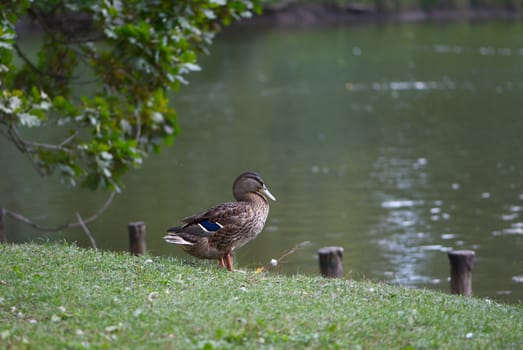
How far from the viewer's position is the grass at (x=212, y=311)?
25.0 feet

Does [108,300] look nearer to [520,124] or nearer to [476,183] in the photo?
[476,183]

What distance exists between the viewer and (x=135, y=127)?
15.8 m

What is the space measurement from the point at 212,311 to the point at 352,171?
1807cm

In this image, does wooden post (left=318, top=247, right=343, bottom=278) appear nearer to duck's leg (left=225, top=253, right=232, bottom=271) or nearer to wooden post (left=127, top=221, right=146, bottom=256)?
wooden post (left=127, top=221, right=146, bottom=256)

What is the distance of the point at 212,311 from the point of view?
8305 mm

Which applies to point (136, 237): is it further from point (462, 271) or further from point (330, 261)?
point (462, 271)

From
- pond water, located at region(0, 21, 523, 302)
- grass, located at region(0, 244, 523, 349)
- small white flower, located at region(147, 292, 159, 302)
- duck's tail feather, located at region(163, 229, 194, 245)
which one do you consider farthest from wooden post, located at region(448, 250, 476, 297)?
small white flower, located at region(147, 292, 159, 302)

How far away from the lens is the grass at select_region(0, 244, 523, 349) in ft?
25.0

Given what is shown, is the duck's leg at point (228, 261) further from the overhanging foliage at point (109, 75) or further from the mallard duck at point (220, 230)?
the overhanging foliage at point (109, 75)

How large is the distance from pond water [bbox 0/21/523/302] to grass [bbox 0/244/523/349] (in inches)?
145

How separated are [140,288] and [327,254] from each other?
5237 mm

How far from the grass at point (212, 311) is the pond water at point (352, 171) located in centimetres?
369

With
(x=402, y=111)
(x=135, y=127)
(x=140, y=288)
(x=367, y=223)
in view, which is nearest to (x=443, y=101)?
(x=402, y=111)

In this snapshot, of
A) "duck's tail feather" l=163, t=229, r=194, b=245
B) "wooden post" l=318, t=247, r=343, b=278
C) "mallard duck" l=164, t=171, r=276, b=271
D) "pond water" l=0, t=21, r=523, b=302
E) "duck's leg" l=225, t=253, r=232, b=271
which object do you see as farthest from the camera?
"pond water" l=0, t=21, r=523, b=302
